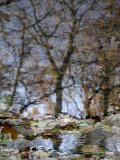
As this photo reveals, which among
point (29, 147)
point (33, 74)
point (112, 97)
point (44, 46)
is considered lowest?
point (29, 147)

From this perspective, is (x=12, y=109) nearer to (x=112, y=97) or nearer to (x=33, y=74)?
(x=33, y=74)

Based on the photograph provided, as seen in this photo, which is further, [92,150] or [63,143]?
[63,143]

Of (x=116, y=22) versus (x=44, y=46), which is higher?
(x=116, y=22)

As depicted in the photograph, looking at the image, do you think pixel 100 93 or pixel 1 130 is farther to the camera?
pixel 100 93

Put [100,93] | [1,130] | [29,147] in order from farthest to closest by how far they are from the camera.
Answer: [100,93], [1,130], [29,147]

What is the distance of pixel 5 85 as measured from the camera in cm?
358

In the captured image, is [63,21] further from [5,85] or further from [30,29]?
[5,85]

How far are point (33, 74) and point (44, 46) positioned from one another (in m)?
0.31

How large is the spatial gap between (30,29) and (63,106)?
0.86 m

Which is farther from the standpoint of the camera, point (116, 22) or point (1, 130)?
point (116, 22)

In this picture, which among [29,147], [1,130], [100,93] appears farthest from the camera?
[100,93]

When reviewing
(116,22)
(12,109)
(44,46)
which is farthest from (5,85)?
(116,22)

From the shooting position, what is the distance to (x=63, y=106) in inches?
140

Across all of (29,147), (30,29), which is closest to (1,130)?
(29,147)
